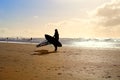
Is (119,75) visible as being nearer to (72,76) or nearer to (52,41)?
(72,76)

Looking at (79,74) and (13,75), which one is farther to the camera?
(79,74)

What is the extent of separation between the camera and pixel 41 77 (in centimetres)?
1143

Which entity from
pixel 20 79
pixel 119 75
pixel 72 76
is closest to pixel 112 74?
pixel 119 75

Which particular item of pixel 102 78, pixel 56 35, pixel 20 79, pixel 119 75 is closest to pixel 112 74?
pixel 119 75

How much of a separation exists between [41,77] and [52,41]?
19.6 m

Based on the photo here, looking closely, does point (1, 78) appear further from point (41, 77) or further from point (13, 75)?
point (41, 77)

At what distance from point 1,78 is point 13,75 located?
2.83 feet

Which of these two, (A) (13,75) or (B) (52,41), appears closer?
(A) (13,75)

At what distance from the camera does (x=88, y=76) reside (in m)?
12.0

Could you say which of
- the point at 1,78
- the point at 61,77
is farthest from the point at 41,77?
the point at 1,78

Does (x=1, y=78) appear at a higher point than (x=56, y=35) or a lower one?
lower

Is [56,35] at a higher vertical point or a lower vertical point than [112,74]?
higher

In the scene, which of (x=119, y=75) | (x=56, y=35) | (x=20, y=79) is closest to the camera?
(x=20, y=79)

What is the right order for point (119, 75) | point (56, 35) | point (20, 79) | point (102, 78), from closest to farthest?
point (20, 79), point (102, 78), point (119, 75), point (56, 35)
